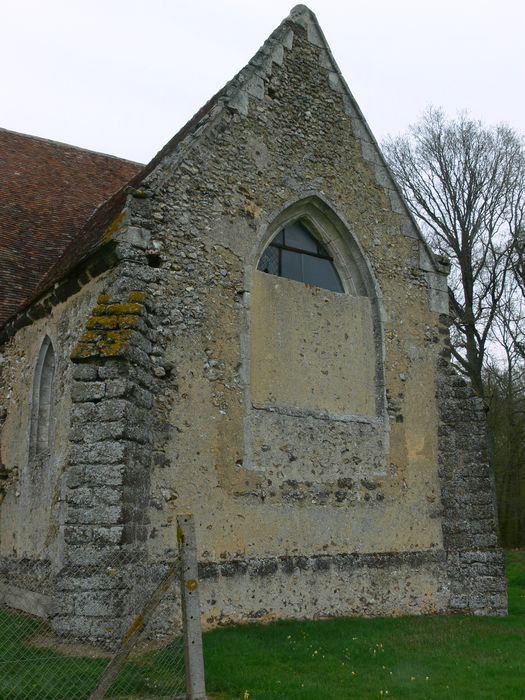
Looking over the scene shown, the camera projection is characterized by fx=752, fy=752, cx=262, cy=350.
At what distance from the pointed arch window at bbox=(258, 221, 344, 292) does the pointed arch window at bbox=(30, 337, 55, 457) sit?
3.15m

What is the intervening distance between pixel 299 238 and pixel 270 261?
2.49ft

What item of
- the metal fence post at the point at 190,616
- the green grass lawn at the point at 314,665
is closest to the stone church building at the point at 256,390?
the green grass lawn at the point at 314,665

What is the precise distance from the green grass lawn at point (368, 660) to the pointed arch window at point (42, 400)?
3.67m

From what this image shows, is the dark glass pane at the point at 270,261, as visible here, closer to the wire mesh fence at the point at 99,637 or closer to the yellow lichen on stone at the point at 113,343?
the yellow lichen on stone at the point at 113,343

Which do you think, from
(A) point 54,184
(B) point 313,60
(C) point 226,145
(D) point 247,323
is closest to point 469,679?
(D) point 247,323

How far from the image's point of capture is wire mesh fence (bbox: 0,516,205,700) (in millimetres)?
5414

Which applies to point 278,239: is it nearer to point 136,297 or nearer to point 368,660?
point 136,297

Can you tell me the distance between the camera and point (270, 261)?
403 inches

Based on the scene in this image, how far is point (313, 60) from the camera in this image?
36.4ft

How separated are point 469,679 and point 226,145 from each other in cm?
679

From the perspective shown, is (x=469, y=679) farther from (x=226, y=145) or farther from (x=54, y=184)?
(x=54, y=184)

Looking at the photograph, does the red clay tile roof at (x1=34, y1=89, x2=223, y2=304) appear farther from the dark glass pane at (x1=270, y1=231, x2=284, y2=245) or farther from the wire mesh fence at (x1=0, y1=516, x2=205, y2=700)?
the wire mesh fence at (x1=0, y1=516, x2=205, y2=700)

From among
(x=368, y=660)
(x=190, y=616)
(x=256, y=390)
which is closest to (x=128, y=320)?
(x=256, y=390)

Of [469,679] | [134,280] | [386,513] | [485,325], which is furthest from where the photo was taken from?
[485,325]
